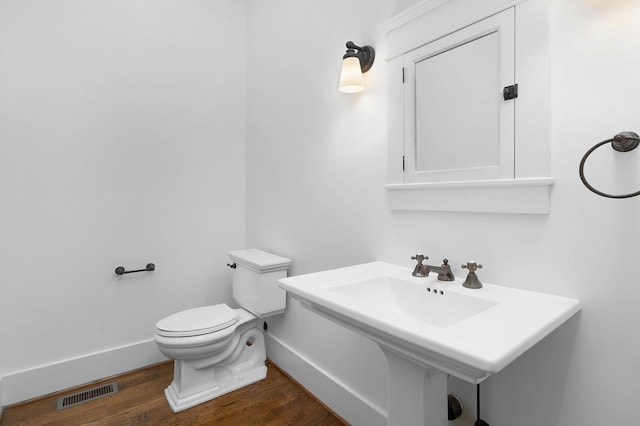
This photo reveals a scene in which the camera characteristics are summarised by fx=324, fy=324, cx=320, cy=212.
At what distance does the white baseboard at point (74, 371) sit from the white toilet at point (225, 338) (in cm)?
41

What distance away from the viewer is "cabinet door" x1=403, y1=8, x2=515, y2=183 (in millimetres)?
1033

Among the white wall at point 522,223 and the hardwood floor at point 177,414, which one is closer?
the white wall at point 522,223

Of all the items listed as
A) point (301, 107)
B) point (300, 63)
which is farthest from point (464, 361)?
point (300, 63)

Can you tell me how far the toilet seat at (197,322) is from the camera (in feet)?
5.62

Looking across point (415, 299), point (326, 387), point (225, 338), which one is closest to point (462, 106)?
point (415, 299)

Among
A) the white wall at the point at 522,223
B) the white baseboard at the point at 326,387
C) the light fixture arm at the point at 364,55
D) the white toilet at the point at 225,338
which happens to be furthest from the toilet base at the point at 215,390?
the light fixture arm at the point at 364,55

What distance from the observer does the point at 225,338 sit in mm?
1818

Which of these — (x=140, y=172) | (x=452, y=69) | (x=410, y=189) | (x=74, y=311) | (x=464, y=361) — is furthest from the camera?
(x=140, y=172)

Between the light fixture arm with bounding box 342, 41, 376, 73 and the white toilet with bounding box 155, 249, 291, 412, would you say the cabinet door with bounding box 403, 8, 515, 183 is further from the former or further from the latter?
the white toilet with bounding box 155, 249, 291, 412

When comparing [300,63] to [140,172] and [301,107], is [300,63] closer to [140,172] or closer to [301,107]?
[301,107]

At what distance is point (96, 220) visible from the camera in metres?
2.04

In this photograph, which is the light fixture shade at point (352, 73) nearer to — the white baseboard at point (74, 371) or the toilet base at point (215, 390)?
the toilet base at point (215, 390)

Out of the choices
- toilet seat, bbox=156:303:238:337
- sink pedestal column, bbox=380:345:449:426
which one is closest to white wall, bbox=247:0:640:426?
sink pedestal column, bbox=380:345:449:426

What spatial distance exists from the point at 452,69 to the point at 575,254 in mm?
733
